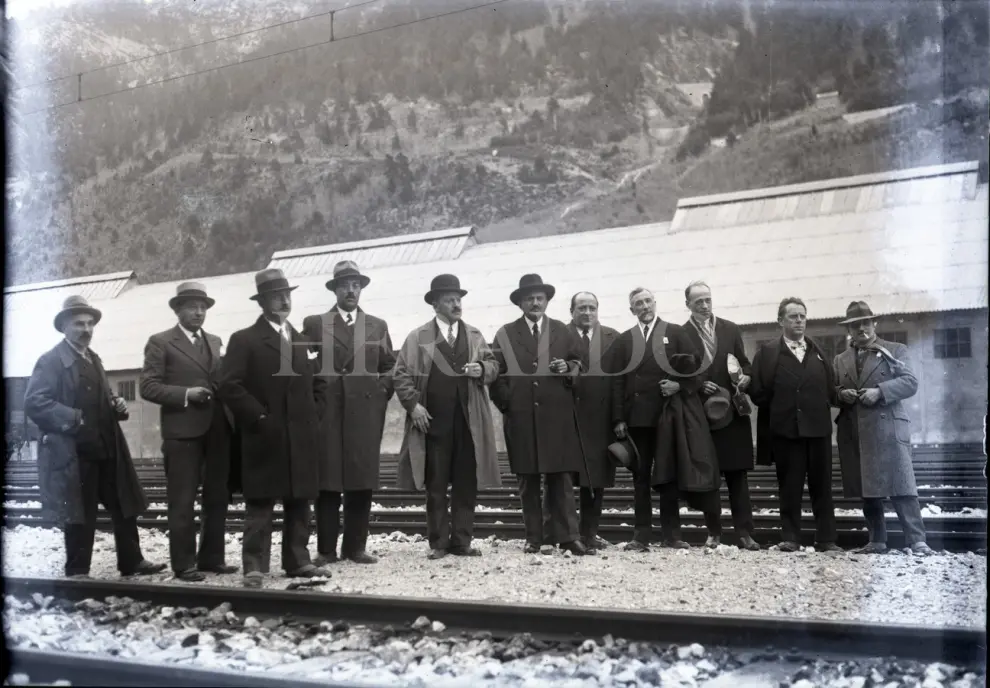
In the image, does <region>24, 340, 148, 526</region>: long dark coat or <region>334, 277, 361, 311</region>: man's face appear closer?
<region>24, 340, 148, 526</region>: long dark coat

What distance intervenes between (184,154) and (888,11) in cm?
678

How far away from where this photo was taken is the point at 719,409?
269 inches

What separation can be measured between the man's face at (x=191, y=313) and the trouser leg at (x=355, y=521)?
1.65 meters

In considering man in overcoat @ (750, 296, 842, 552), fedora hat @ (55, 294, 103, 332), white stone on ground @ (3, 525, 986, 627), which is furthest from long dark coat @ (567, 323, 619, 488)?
fedora hat @ (55, 294, 103, 332)

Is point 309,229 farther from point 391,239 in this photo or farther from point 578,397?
point 578,397

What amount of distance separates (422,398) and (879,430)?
3243 mm

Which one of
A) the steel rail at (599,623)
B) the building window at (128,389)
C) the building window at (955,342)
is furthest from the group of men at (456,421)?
the building window at (128,389)

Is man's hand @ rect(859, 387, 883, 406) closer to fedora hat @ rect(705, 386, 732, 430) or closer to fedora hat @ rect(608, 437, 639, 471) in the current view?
fedora hat @ rect(705, 386, 732, 430)

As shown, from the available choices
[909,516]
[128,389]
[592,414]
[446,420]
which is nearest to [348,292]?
[446,420]

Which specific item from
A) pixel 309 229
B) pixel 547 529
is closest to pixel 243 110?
pixel 309 229

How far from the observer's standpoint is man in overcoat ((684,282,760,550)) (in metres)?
6.83

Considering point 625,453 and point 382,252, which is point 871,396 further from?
point 382,252

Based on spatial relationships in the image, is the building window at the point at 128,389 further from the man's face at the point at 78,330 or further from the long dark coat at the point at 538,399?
the long dark coat at the point at 538,399

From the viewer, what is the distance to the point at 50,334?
7402 millimetres
